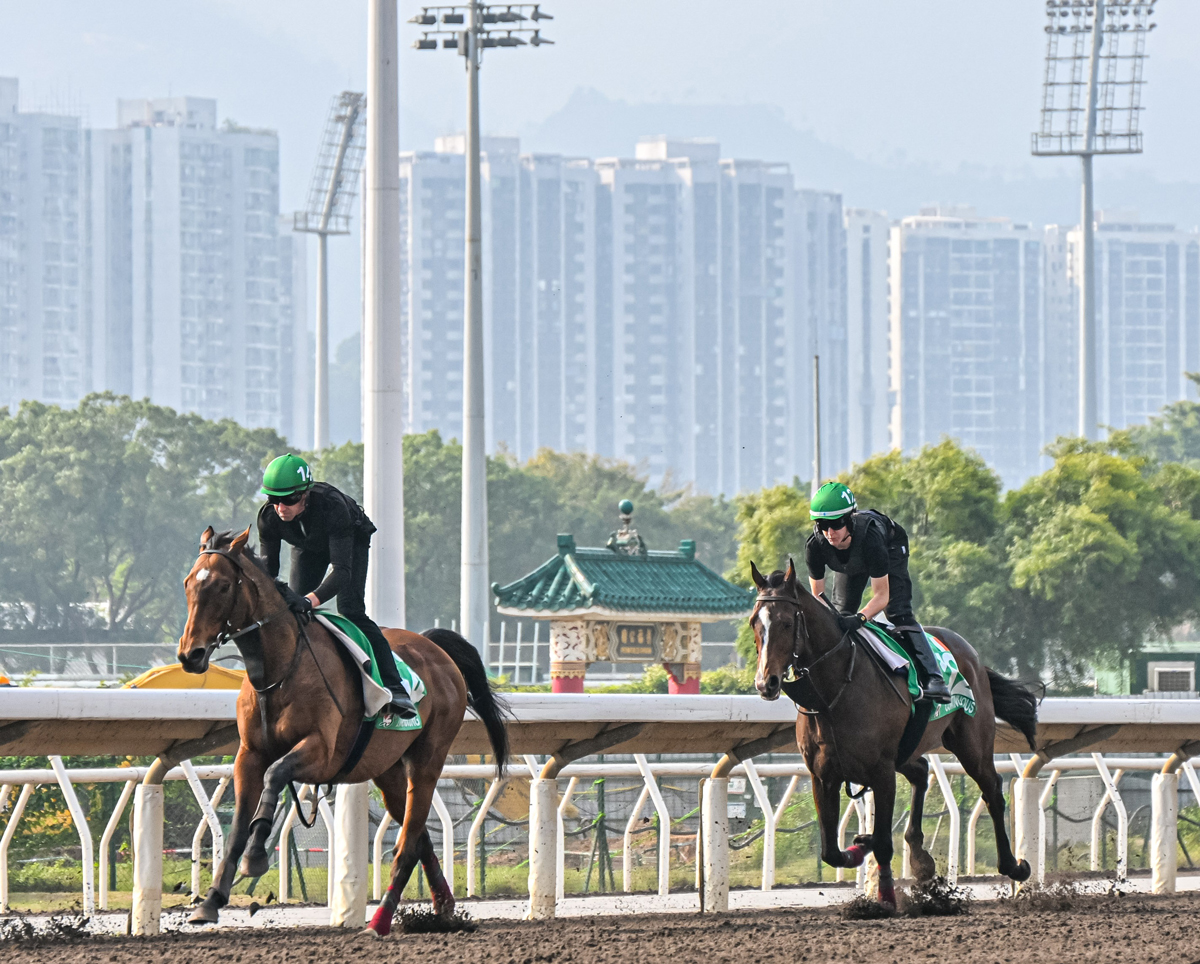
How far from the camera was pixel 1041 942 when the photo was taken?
719 cm

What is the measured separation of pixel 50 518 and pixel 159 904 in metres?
57.5

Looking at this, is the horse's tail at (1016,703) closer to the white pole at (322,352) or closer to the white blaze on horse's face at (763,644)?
the white blaze on horse's face at (763,644)

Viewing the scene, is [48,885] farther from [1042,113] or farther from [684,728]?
[1042,113]

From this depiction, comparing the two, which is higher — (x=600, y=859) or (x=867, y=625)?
(x=867, y=625)

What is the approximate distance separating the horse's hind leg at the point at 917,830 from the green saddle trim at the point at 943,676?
1.05 feet

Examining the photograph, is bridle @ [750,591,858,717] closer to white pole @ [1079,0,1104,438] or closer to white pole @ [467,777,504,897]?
white pole @ [467,777,504,897]

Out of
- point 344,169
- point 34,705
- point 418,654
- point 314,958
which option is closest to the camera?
point 314,958

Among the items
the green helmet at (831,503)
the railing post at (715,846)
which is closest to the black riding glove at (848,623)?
the green helmet at (831,503)

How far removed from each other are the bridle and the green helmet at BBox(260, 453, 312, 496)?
1.99m

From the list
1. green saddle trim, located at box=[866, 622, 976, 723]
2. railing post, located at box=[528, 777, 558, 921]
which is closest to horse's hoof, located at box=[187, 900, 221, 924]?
railing post, located at box=[528, 777, 558, 921]

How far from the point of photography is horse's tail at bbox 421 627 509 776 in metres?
8.27

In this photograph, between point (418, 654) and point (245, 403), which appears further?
point (245, 403)

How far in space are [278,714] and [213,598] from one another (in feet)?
1.83

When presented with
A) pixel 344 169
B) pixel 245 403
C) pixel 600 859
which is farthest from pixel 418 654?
pixel 245 403
